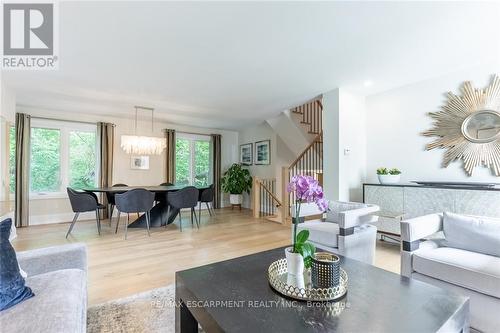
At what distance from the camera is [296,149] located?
5895 mm

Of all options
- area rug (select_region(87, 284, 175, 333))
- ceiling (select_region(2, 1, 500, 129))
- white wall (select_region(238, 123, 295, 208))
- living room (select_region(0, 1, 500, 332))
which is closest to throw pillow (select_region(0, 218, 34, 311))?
living room (select_region(0, 1, 500, 332))

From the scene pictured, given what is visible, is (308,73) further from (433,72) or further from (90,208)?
(90,208)

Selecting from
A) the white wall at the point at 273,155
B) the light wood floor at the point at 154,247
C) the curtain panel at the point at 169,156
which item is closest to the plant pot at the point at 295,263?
the light wood floor at the point at 154,247

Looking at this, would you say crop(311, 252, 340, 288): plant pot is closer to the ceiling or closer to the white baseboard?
the ceiling

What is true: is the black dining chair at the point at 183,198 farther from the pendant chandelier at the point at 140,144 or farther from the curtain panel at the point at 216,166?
the curtain panel at the point at 216,166

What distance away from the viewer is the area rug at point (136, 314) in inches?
64.4

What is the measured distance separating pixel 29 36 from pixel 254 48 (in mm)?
2122

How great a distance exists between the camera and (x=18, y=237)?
3912 millimetres

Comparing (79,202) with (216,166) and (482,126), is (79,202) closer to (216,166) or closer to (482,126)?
(216,166)

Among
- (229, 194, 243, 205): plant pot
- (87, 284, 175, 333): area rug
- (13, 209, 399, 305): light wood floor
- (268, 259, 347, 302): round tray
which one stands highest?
(268, 259, 347, 302): round tray

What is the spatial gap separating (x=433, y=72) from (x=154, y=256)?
4312mm

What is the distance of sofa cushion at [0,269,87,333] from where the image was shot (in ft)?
3.23

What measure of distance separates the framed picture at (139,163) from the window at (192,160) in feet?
2.47

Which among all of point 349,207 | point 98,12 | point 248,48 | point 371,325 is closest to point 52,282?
point 371,325
